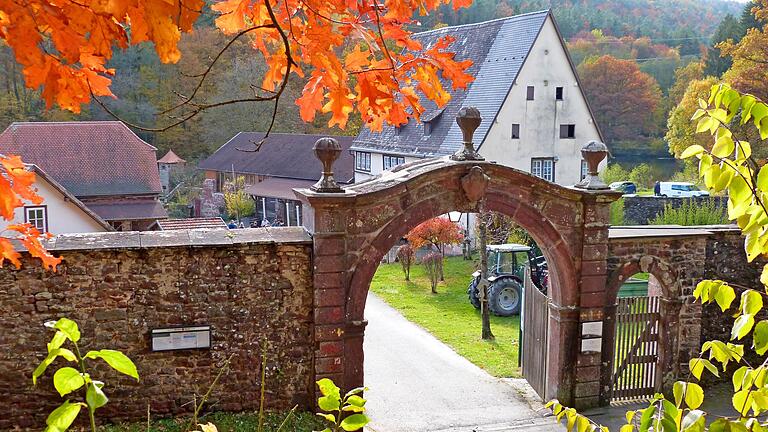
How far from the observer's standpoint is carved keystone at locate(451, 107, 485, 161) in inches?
402

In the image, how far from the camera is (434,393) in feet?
42.1

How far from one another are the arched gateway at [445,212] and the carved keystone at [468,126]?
2 centimetres

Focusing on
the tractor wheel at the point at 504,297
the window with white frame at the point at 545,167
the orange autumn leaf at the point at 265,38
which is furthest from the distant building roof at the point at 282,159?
the orange autumn leaf at the point at 265,38

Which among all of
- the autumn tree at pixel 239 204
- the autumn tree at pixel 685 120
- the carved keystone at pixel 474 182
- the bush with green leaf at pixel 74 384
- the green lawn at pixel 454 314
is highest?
the autumn tree at pixel 685 120

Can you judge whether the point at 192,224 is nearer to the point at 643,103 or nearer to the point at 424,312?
the point at 424,312

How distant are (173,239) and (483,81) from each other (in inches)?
917

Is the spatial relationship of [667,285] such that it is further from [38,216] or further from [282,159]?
[282,159]

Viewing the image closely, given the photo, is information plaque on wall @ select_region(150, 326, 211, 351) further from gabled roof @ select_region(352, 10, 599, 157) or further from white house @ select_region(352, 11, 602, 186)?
white house @ select_region(352, 11, 602, 186)

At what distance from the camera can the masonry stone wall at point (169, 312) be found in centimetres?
922

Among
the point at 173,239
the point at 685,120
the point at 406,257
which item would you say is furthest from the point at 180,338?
the point at 685,120

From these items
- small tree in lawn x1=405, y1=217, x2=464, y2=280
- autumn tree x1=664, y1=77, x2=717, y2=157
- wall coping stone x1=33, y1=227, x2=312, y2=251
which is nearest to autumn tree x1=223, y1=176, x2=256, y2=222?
small tree in lawn x1=405, y1=217, x2=464, y2=280

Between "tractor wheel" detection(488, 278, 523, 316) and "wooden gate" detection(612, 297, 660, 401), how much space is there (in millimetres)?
7397

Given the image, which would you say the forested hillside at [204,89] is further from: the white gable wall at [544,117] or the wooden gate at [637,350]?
the wooden gate at [637,350]

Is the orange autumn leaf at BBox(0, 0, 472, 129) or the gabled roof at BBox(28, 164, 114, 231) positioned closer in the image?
the orange autumn leaf at BBox(0, 0, 472, 129)
